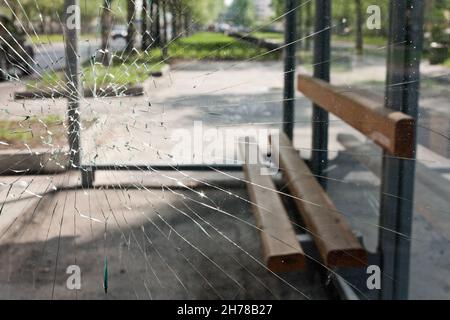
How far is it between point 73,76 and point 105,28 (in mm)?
143

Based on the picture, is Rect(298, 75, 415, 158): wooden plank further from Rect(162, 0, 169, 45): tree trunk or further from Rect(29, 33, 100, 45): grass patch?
Rect(29, 33, 100, 45): grass patch

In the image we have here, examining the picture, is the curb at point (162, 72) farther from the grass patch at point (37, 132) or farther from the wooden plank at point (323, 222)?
the wooden plank at point (323, 222)

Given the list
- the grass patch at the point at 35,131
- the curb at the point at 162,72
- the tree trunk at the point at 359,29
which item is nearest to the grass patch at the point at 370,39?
the tree trunk at the point at 359,29

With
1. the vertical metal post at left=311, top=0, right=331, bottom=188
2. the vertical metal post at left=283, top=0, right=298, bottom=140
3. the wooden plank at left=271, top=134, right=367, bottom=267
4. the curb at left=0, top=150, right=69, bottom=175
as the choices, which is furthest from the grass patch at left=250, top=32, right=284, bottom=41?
the curb at left=0, top=150, right=69, bottom=175

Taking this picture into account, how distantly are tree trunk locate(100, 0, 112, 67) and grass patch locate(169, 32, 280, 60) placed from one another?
Answer: 15cm

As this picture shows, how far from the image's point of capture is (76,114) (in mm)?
1342

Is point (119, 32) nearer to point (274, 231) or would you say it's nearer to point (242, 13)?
point (242, 13)

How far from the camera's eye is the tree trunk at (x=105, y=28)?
4.50 ft

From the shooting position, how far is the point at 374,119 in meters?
0.97

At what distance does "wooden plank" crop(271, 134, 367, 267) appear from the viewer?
98 cm

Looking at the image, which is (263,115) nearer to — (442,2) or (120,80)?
(120,80)

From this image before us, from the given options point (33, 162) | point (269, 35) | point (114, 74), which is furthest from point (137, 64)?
point (269, 35)

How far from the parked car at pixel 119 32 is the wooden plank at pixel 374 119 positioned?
1.60 feet
